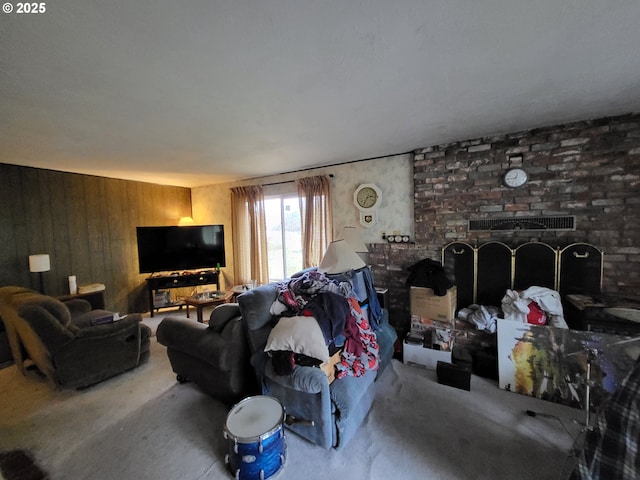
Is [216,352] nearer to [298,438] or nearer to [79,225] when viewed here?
[298,438]

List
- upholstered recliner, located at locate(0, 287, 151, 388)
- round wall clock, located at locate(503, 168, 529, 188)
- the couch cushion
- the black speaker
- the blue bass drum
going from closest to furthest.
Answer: the blue bass drum
the couch cushion
upholstered recliner, located at locate(0, 287, 151, 388)
the black speaker
round wall clock, located at locate(503, 168, 529, 188)

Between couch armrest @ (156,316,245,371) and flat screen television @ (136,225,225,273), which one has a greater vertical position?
flat screen television @ (136,225,225,273)

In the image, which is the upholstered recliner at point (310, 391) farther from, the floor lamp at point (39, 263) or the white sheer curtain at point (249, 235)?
the floor lamp at point (39, 263)

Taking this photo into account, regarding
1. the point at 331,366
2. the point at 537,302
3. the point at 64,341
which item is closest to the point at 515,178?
the point at 537,302

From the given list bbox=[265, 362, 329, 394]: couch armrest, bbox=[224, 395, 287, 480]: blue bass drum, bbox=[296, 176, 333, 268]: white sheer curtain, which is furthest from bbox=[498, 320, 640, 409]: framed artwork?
bbox=[296, 176, 333, 268]: white sheer curtain

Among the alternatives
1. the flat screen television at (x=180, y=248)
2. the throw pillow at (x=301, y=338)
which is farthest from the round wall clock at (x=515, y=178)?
the flat screen television at (x=180, y=248)

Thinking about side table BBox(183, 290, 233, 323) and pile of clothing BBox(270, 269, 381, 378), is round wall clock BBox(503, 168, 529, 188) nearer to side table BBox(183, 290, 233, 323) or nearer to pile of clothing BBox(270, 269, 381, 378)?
pile of clothing BBox(270, 269, 381, 378)

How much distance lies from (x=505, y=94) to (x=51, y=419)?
13.9ft

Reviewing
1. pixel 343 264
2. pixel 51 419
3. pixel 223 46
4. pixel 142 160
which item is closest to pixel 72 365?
pixel 51 419

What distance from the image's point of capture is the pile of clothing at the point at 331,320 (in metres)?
1.62

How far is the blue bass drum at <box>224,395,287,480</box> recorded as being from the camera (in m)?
1.35

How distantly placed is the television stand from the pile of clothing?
9.48 ft

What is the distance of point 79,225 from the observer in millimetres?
3715

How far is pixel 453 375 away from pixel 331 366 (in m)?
1.34
